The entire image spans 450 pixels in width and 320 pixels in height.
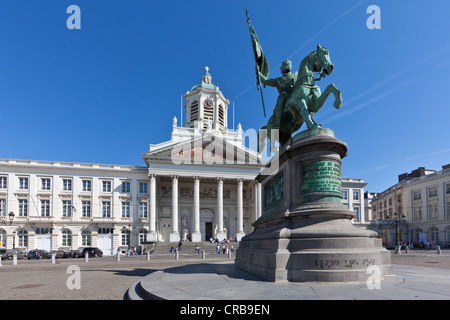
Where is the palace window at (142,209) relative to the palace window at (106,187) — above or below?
below

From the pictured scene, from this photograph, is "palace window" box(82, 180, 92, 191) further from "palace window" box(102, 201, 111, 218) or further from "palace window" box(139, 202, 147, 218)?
"palace window" box(139, 202, 147, 218)

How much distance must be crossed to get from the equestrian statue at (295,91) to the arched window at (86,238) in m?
48.8

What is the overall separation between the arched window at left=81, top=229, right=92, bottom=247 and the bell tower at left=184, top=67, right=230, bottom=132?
26.8 metres

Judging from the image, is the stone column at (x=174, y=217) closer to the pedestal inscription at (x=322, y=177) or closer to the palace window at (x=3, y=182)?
the palace window at (x=3, y=182)

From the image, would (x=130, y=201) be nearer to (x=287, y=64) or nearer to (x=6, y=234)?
(x=6, y=234)

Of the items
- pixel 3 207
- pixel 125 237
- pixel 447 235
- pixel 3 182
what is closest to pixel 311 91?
pixel 125 237

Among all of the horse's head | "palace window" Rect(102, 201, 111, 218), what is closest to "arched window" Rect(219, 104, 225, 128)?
"palace window" Rect(102, 201, 111, 218)

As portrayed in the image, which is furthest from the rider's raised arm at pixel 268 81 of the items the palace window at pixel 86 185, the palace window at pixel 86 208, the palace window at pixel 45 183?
the palace window at pixel 45 183

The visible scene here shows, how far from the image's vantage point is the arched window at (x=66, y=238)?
52094 millimetres

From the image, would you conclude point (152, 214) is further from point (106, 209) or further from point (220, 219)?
point (220, 219)

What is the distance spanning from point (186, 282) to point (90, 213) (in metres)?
50.9

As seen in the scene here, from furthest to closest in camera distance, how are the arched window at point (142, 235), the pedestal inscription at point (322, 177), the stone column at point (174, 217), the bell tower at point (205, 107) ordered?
the bell tower at point (205, 107) < the arched window at point (142, 235) < the stone column at point (174, 217) < the pedestal inscription at point (322, 177)

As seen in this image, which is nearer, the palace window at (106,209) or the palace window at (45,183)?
the palace window at (45,183)
